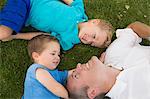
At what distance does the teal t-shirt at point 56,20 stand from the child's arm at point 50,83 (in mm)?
401

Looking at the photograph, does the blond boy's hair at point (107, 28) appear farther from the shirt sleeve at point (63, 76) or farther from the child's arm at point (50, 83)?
the child's arm at point (50, 83)

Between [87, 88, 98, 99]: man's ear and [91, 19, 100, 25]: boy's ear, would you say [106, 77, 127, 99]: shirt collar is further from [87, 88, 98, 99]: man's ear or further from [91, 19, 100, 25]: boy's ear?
[91, 19, 100, 25]: boy's ear

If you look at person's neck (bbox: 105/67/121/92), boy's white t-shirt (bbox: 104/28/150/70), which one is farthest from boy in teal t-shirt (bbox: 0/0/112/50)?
person's neck (bbox: 105/67/121/92)

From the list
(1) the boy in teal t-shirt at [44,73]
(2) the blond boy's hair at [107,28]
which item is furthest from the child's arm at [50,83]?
(2) the blond boy's hair at [107,28]

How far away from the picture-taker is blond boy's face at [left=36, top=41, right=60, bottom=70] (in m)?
3.21

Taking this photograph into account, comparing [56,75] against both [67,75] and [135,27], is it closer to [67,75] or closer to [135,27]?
[67,75]

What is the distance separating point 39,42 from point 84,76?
44 centimetres

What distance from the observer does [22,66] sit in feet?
11.1

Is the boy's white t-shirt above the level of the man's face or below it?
above

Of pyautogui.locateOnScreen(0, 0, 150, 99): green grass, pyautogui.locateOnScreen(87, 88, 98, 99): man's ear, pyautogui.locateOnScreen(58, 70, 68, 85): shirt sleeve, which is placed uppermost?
pyautogui.locateOnScreen(0, 0, 150, 99): green grass

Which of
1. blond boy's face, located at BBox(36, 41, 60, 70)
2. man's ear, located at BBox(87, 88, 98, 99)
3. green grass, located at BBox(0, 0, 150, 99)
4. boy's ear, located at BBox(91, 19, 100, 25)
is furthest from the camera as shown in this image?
boy's ear, located at BBox(91, 19, 100, 25)

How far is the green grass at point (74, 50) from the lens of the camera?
332 cm

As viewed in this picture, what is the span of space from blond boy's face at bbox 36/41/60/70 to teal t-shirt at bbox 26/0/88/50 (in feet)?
0.54

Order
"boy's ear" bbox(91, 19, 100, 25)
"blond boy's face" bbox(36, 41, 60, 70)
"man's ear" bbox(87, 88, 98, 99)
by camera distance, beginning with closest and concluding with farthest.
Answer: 1. "man's ear" bbox(87, 88, 98, 99)
2. "blond boy's face" bbox(36, 41, 60, 70)
3. "boy's ear" bbox(91, 19, 100, 25)
